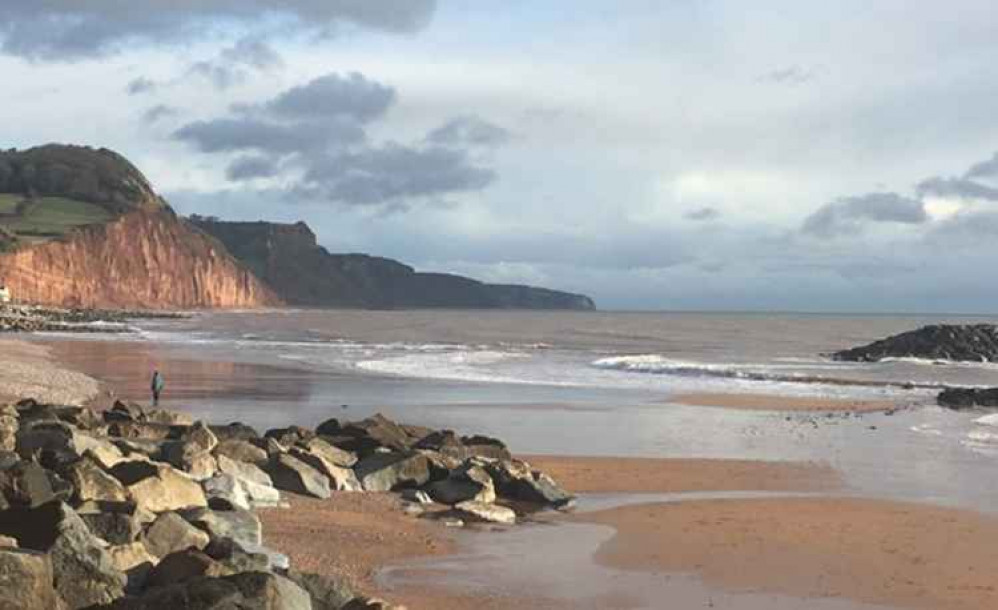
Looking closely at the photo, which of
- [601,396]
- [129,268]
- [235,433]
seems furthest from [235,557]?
[129,268]

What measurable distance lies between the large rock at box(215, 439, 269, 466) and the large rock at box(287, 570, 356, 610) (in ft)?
23.0

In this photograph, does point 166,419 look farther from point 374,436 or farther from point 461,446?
point 461,446

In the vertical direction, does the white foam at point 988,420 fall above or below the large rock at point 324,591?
above

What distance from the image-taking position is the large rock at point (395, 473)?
16016mm

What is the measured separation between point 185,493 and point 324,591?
3.59 meters

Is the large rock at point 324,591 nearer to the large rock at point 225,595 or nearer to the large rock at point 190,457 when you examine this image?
the large rock at point 225,595

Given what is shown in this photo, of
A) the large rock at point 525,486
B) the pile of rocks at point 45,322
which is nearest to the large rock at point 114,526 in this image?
the large rock at point 525,486

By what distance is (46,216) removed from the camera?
146m

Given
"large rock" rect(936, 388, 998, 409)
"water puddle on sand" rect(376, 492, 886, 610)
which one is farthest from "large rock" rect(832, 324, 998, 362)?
"water puddle on sand" rect(376, 492, 886, 610)

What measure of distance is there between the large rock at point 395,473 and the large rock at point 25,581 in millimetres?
8655

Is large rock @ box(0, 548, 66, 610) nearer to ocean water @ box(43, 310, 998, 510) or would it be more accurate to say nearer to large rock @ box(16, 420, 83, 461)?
large rock @ box(16, 420, 83, 461)

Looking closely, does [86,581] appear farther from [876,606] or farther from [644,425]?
[644,425]

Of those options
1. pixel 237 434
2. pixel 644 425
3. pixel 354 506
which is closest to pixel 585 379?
pixel 644 425

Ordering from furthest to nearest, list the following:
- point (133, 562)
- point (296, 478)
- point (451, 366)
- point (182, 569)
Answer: point (451, 366) → point (296, 478) → point (133, 562) → point (182, 569)
